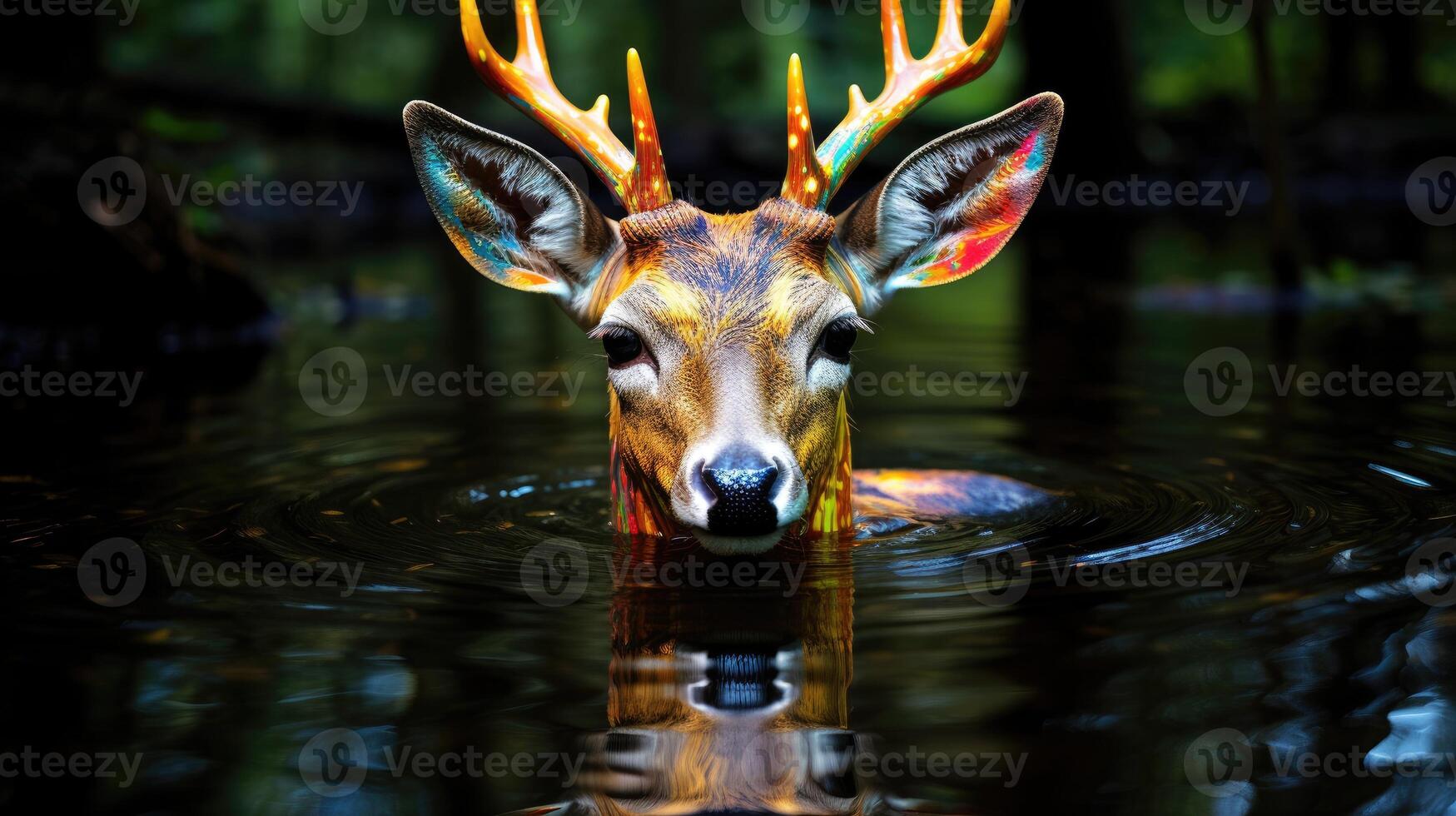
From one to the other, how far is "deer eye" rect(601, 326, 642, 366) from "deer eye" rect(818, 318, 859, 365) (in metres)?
0.58

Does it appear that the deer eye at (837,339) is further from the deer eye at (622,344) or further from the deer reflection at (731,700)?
the deer reflection at (731,700)

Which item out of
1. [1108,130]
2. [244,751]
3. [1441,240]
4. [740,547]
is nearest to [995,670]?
[740,547]

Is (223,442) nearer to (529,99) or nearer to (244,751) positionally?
(529,99)

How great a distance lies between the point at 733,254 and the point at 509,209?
0.96m

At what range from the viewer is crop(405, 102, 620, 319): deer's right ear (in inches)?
207

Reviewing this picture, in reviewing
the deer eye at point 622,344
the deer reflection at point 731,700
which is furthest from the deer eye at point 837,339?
the deer reflection at point 731,700

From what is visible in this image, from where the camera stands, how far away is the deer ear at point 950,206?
5.37 m

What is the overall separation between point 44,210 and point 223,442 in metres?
4.68

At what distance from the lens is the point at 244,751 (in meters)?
3.59

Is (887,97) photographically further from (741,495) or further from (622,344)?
(741,495)

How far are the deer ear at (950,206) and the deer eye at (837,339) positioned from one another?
45cm

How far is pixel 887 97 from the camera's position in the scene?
5.66m

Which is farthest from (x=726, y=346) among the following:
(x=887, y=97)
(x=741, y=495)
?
(x=887, y=97)

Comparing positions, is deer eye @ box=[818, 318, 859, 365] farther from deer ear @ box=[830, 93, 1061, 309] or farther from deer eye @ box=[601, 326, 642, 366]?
deer eye @ box=[601, 326, 642, 366]
